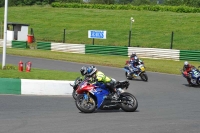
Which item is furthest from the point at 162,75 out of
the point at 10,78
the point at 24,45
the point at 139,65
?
the point at 24,45

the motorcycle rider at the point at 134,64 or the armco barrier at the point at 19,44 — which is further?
the armco barrier at the point at 19,44

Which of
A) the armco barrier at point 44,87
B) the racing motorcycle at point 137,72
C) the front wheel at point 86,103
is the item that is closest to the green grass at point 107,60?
the racing motorcycle at point 137,72

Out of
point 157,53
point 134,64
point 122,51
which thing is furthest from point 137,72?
point 122,51

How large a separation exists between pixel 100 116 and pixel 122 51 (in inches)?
871

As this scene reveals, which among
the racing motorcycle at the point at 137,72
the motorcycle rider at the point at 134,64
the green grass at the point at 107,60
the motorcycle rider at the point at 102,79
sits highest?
the motorcycle rider at the point at 102,79

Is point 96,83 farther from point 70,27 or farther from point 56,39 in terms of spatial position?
point 70,27

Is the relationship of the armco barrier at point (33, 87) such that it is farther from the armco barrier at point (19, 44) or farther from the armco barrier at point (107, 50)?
the armco barrier at point (19, 44)

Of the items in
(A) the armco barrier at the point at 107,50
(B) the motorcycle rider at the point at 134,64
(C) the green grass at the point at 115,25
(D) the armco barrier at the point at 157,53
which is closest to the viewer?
(B) the motorcycle rider at the point at 134,64

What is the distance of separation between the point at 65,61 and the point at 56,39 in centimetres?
1572

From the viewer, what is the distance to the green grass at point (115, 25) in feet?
138

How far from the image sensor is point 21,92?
15195 millimetres

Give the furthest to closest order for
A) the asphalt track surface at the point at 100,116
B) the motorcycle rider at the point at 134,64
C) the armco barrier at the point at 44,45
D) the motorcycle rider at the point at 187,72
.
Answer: the armco barrier at the point at 44,45 → the motorcycle rider at the point at 134,64 → the motorcycle rider at the point at 187,72 → the asphalt track surface at the point at 100,116

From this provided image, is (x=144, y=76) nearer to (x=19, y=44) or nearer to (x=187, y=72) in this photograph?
(x=187, y=72)

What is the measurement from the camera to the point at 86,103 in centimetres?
1223
